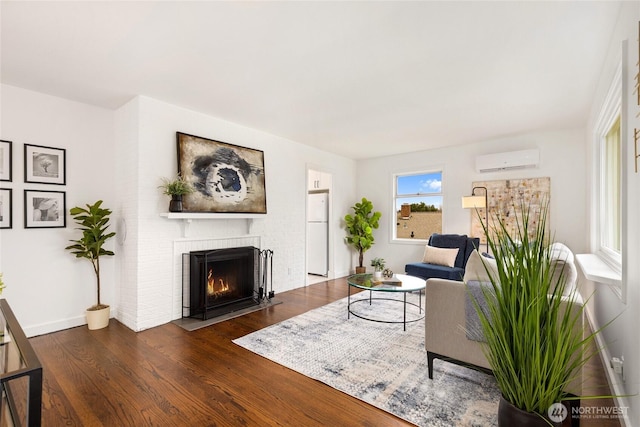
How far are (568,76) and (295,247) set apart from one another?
13.1ft

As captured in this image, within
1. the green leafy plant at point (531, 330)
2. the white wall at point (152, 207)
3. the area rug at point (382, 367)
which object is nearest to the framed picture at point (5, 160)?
the white wall at point (152, 207)

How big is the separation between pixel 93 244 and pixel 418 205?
5147 millimetres

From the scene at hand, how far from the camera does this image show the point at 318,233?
20.3ft

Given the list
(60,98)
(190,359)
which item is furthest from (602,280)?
(60,98)

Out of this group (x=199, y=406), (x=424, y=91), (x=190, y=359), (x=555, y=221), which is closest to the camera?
(x=199, y=406)

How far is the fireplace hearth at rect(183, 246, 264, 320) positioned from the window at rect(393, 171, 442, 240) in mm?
3108

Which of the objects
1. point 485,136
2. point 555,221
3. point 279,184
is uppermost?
point 485,136

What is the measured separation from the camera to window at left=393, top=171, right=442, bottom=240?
5.70 meters

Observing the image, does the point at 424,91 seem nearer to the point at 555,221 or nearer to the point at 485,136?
the point at 485,136

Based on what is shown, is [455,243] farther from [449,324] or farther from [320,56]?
[320,56]

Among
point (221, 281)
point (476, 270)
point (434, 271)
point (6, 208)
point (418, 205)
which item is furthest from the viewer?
point (418, 205)

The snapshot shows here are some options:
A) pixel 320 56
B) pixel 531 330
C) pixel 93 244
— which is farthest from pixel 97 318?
pixel 531 330

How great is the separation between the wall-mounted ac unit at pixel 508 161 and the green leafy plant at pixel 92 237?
5300 mm

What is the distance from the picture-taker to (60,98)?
3.27 m
